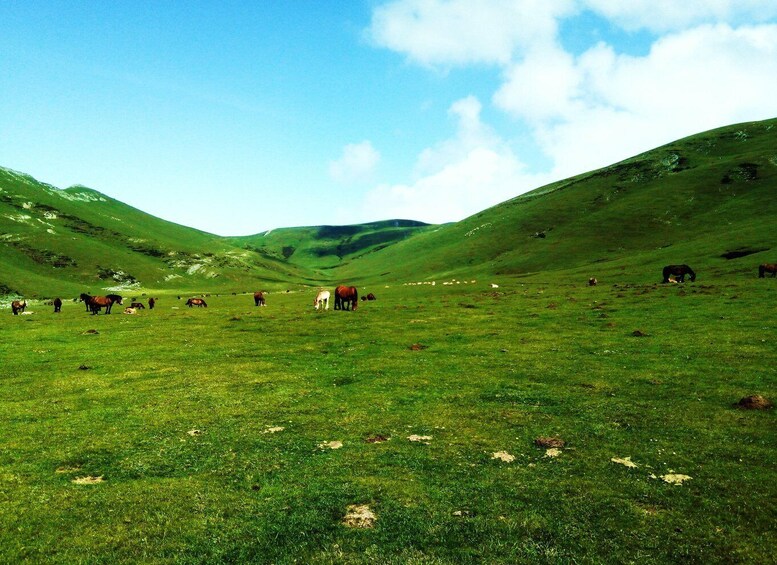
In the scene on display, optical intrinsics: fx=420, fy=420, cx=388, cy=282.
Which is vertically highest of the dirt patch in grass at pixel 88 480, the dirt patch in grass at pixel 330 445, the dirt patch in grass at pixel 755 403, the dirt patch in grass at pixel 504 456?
the dirt patch in grass at pixel 755 403

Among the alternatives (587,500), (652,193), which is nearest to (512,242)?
(652,193)

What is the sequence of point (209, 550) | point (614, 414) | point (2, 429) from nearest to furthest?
point (209, 550) < point (2, 429) < point (614, 414)

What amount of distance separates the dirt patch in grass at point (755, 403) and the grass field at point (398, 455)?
0.51 meters

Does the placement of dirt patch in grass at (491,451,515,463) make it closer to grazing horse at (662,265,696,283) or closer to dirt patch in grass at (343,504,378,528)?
dirt patch in grass at (343,504,378,528)

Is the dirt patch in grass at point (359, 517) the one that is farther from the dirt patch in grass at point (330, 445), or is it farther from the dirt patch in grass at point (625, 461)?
the dirt patch in grass at point (625, 461)

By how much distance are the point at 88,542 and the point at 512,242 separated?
18921cm

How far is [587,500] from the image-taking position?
972 centimetres

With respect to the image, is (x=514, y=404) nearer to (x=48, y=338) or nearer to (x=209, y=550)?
(x=209, y=550)

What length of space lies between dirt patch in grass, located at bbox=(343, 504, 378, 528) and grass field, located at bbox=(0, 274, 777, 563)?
13cm

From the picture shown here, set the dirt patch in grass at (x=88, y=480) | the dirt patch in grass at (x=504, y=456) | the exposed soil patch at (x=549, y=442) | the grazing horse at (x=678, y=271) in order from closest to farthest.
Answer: the dirt patch in grass at (x=88, y=480) → the dirt patch in grass at (x=504, y=456) → the exposed soil patch at (x=549, y=442) → the grazing horse at (x=678, y=271)

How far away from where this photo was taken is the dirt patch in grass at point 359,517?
900cm

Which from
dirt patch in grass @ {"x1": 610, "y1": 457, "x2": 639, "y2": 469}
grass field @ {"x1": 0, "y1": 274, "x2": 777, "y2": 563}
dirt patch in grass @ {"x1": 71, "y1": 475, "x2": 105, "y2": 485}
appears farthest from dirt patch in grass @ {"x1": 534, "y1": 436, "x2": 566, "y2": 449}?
dirt patch in grass @ {"x1": 71, "y1": 475, "x2": 105, "y2": 485}

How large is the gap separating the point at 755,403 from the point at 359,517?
1511cm

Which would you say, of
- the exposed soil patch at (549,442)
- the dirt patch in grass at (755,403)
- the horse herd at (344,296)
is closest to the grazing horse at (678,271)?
the horse herd at (344,296)
